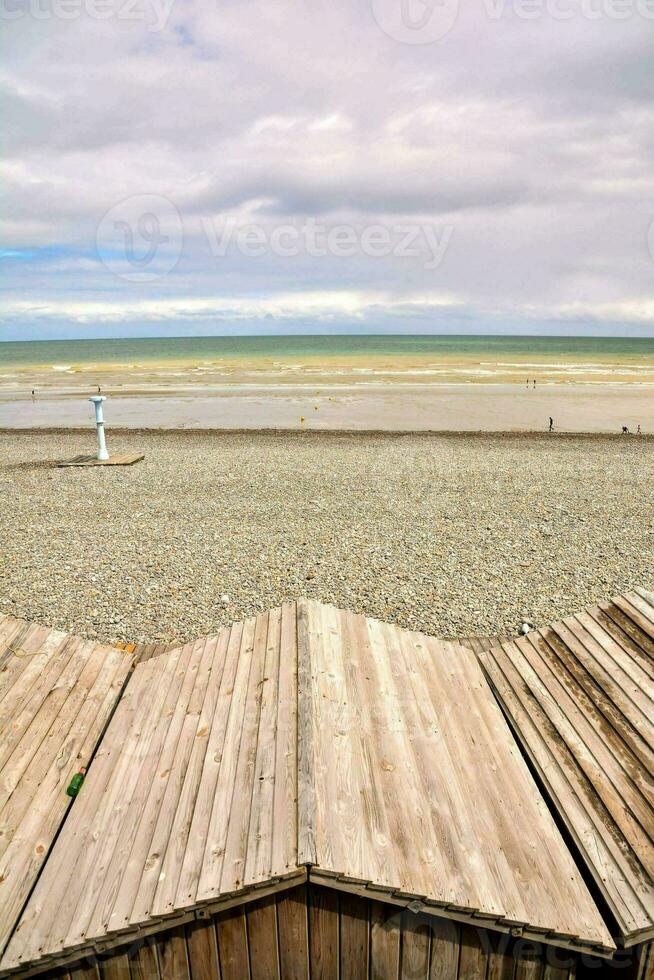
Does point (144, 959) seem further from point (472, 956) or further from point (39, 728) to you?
Result: point (39, 728)

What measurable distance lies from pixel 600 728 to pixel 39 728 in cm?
414

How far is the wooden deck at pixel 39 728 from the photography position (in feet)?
10.9

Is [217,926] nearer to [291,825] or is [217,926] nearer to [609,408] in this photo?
[291,825]

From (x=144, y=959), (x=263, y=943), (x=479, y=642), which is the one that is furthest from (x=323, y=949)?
(x=479, y=642)

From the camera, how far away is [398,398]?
32.9m

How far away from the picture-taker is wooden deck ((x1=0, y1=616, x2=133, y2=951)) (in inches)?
131

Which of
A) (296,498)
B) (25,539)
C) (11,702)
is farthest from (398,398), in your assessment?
(11,702)

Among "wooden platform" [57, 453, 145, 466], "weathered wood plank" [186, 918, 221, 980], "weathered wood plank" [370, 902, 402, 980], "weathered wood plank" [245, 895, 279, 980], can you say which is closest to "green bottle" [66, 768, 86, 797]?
"weathered wood plank" [186, 918, 221, 980]

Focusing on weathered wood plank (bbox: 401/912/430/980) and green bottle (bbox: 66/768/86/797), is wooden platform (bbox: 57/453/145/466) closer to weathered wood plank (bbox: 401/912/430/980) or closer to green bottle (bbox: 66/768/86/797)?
green bottle (bbox: 66/768/86/797)

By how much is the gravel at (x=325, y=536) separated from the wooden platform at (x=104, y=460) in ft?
1.61

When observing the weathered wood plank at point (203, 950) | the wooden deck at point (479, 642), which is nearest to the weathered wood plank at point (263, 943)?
the weathered wood plank at point (203, 950)

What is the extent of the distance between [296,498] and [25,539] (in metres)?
5.51

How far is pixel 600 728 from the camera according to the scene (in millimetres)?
4176

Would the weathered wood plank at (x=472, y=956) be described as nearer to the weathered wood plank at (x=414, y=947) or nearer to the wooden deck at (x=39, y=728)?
the weathered wood plank at (x=414, y=947)
